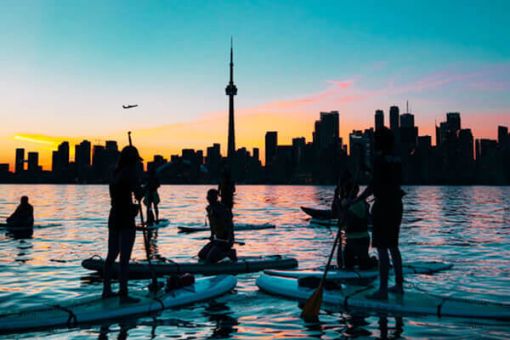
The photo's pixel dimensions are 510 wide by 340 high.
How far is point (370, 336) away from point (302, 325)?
4.14 feet

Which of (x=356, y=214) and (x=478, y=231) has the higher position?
(x=356, y=214)

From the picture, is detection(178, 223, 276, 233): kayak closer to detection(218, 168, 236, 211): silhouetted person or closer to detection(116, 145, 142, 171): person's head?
detection(218, 168, 236, 211): silhouetted person

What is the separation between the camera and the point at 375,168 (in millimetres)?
8523

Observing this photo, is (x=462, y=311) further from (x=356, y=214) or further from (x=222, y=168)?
(x=222, y=168)

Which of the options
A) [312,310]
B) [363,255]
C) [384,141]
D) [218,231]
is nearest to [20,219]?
[218,231]

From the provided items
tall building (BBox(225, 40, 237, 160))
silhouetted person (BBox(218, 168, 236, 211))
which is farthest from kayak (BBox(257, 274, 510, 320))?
tall building (BBox(225, 40, 237, 160))

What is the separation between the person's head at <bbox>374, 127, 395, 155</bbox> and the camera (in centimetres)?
845

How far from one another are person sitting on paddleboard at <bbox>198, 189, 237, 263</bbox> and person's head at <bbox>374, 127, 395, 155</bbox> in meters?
4.77

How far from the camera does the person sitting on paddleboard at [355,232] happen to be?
11453 millimetres

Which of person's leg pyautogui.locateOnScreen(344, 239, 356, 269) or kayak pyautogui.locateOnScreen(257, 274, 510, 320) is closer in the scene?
kayak pyautogui.locateOnScreen(257, 274, 510, 320)

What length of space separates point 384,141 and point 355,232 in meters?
3.66

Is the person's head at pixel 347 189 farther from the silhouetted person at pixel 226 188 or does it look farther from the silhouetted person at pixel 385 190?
the silhouetted person at pixel 226 188

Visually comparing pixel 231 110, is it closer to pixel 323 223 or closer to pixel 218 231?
pixel 323 223

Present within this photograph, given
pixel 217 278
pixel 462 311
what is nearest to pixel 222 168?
pixel 217 278
